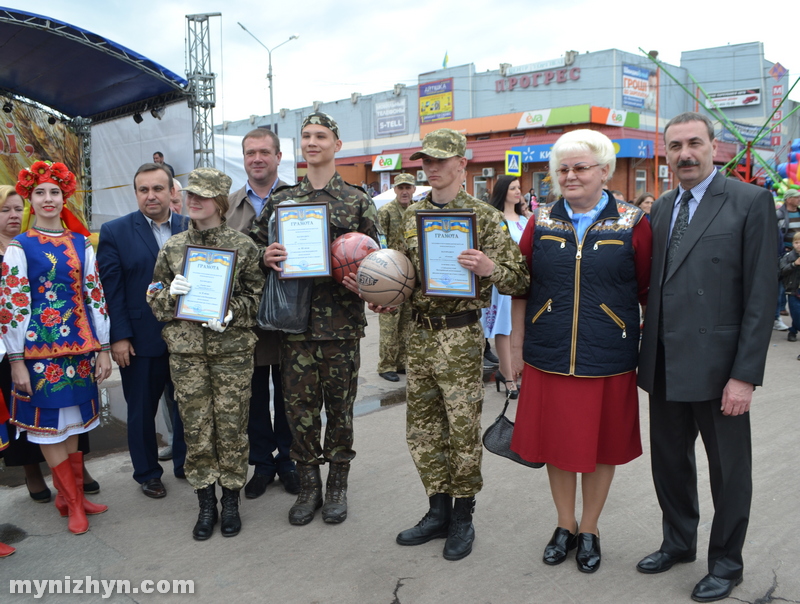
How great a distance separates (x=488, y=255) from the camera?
3516mm

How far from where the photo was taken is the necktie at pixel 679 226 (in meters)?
3.16

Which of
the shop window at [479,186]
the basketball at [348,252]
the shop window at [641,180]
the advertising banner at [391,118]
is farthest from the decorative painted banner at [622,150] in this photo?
the basketball at [348,252]

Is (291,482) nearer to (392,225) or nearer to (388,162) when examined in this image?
(392,225)

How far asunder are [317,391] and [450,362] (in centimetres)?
101

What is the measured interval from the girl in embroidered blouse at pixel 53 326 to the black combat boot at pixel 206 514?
72 cm

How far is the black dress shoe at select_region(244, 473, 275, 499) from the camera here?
14.6 ft

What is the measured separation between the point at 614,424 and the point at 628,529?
945mm

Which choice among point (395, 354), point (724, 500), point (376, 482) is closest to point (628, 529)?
point (724, 500)

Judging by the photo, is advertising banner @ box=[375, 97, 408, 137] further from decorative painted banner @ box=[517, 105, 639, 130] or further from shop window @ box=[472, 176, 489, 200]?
decorative painted banner @ box=[517, 105, 639, 130]

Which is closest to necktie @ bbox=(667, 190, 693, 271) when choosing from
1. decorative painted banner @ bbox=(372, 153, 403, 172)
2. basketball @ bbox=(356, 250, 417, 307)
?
basketball @ bbox=(356, 250, 417, 307)

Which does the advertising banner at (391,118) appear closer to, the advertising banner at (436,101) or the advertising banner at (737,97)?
the advertising banner at (436,101)

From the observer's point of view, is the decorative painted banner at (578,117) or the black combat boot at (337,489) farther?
the decorative painted banner at (578,117)

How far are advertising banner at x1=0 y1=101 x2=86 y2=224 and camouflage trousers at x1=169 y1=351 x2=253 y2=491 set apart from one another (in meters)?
13.5

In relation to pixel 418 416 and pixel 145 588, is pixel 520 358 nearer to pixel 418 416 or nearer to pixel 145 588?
pixel 418 416
